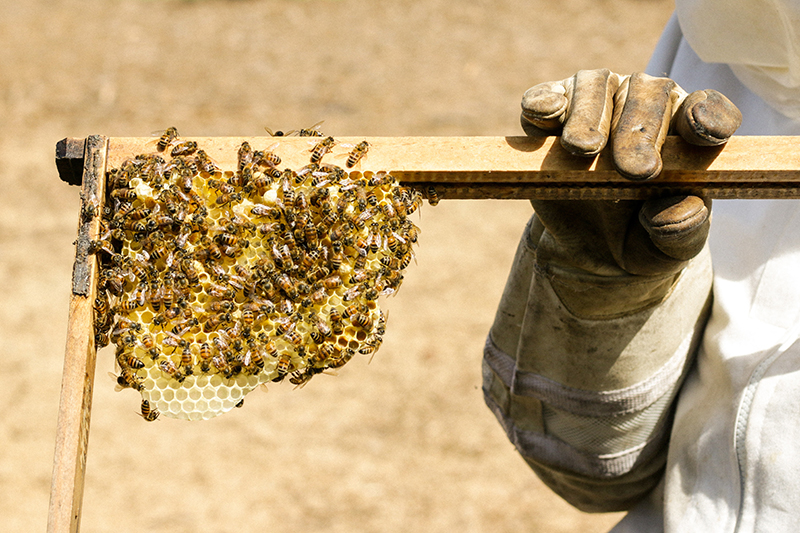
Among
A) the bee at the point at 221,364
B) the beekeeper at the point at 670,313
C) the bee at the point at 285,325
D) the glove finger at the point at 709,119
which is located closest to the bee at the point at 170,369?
the bee at the point at 221,364

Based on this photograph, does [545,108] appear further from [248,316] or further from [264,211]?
[248,316]

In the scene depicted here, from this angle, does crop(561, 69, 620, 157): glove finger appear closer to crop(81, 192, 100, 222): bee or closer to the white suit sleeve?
the white suit sleeve

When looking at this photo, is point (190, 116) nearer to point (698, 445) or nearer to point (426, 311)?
point (426, 311)

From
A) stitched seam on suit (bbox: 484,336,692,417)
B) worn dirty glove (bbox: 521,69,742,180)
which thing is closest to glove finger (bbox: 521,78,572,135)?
worn dirty glove (bbox: 521,69,742,180)

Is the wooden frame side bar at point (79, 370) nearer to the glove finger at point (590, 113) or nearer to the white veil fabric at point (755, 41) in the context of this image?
the glove finger at point (590, 113)

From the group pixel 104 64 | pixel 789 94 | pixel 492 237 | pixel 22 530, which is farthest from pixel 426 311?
pixel 104 64
